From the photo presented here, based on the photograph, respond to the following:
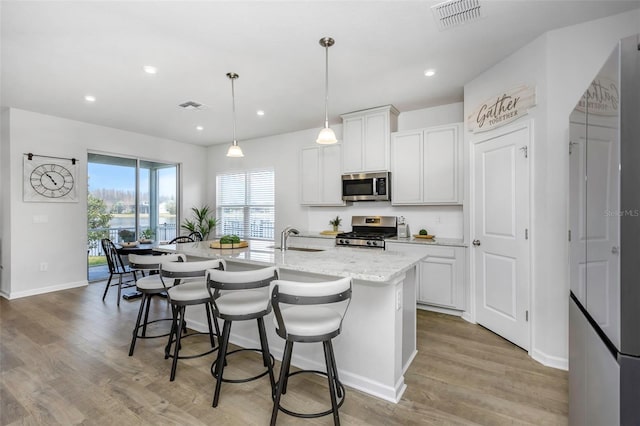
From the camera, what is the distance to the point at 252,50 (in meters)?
2.77

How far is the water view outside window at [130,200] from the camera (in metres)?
5.32

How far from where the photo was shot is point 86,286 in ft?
16.4

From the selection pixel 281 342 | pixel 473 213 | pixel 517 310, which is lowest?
pixel 281 342

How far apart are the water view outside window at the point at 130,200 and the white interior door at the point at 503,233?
5707mm

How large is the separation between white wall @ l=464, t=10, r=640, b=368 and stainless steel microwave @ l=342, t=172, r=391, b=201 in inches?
73.2

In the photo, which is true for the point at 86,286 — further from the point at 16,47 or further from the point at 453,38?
the point at 453,38

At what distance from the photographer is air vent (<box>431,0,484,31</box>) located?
216cm

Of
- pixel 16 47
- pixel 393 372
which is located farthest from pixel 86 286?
pixel 393 372

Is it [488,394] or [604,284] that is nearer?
[604,284]

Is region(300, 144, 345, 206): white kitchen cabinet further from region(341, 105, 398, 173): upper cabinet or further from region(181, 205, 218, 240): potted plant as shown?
region(181, 205, 218, 240): potted plant

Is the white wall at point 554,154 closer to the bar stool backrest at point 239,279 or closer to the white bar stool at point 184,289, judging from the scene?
the bar stool backrest at point 239,279

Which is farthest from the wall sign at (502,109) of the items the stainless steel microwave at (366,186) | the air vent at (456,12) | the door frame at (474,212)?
the stainless steel microwave at (366,186)

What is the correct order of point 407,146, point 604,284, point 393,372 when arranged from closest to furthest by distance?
point 604,284 < point 393,372 < point 407,146

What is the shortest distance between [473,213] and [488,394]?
1892 mm
